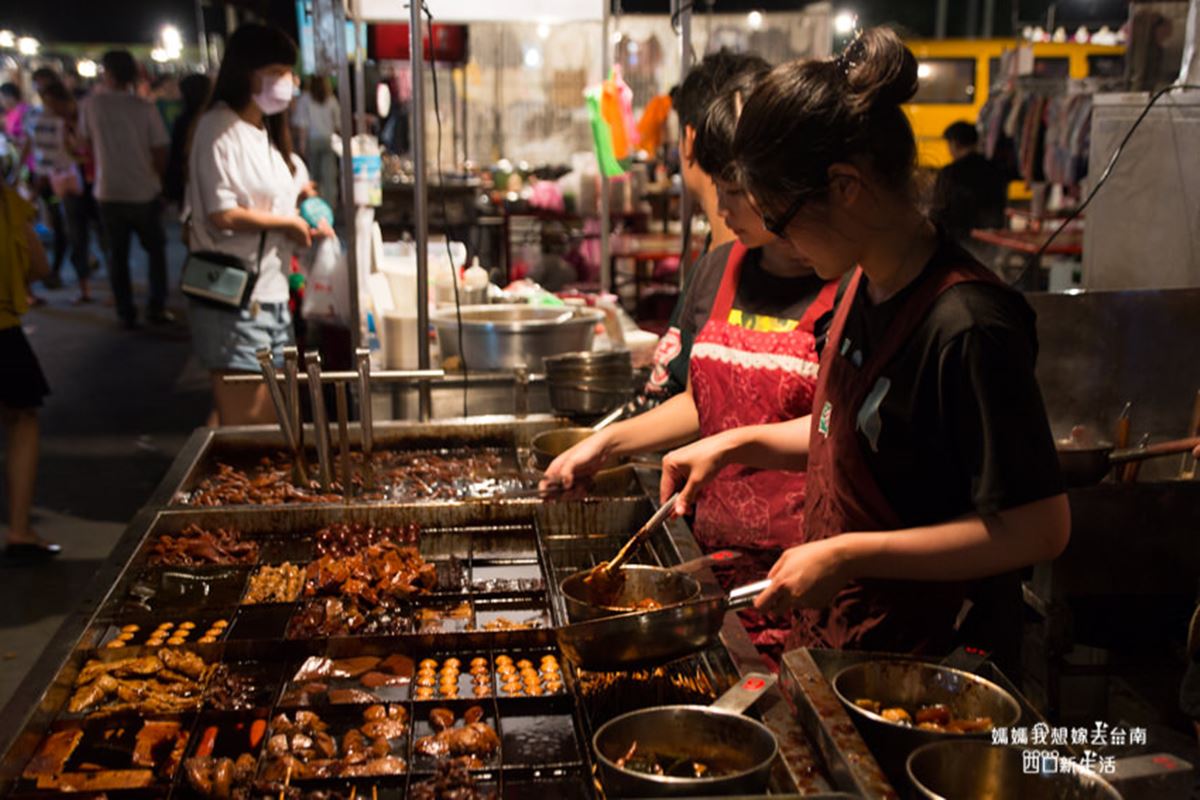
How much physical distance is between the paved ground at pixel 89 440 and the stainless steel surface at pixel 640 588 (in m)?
2.07

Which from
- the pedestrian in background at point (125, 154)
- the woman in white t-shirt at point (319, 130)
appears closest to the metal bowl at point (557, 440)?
the woman in white t-shirt at point (319, 130)

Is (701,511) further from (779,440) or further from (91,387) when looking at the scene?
(91,387)

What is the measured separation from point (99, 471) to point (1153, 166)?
6547 mm

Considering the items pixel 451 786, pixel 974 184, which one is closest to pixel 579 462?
pixel 451 786

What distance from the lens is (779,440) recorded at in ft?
8.02

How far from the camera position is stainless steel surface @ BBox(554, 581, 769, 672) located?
5.88 feet

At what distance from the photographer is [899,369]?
1848mm

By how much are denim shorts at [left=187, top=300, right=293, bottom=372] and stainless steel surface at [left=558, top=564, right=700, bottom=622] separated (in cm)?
368

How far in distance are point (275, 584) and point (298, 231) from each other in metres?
3.18

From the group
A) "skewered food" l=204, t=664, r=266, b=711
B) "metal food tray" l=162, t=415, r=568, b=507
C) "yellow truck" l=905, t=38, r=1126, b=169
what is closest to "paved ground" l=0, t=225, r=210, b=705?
"metal food tray" l=162, t=415, r=568, b=507

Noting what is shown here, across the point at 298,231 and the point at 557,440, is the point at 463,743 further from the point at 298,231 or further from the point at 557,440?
the point at 298,231

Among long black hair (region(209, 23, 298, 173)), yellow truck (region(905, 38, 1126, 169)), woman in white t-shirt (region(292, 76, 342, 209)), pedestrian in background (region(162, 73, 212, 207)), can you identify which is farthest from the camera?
yellow truck (region(905, 38, 1126, 169))

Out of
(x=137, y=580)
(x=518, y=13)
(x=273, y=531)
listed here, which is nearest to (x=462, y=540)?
(x=273, y=531)

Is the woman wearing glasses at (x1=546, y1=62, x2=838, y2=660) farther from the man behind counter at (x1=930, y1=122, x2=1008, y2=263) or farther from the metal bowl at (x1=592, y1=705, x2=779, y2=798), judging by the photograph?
the man behind counter at (x1=930, y1=122, x2=1008, y2=263)
